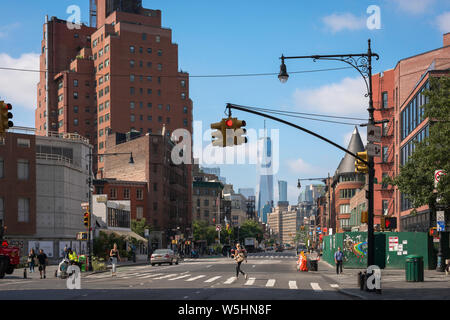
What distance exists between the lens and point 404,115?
193 ft

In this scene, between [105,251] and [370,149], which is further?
[105,251]

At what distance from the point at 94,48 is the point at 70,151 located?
68229 mm

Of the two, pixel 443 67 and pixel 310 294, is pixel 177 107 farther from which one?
pixel 310 294

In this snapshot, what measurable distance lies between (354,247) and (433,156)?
47.2 ft

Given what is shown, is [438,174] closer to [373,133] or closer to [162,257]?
[373,133]

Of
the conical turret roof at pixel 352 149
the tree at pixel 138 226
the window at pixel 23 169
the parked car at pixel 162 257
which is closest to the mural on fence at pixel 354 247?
the parked car at pixel 162 257

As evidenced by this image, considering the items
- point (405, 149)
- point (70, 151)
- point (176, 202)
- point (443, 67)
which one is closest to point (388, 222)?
point (443, 67)

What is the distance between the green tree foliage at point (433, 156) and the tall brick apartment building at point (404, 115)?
26.9 feet

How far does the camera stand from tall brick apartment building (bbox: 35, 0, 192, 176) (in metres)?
130

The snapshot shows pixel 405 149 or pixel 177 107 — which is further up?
pixel 177 107

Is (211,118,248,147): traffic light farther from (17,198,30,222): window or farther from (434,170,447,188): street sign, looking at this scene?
(17,198,30,222): window

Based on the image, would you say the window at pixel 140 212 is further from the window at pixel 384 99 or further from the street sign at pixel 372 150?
the street sign at pixel 372 150
